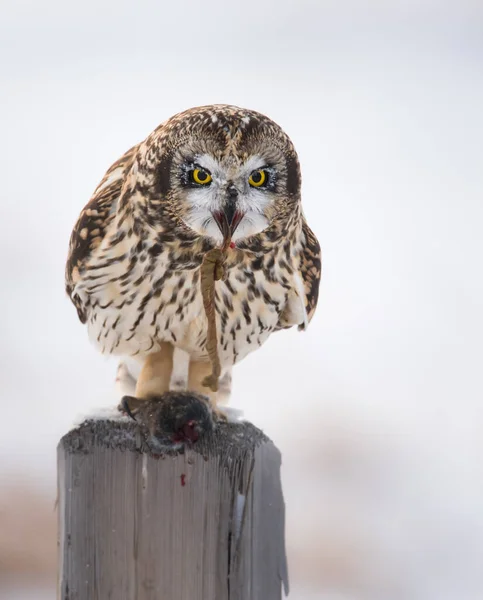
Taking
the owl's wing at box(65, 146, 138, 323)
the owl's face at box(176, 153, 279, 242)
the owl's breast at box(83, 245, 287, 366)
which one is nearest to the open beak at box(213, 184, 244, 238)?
the owl's face at box(176, 153, 279, 242)

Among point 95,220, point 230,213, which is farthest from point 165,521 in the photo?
point 95,220

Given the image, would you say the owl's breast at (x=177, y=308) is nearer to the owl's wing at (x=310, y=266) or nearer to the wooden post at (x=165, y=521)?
the owl's wing at (x=310, y=266)

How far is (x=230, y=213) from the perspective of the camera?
1025 millimetres

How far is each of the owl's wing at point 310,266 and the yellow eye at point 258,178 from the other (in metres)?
0.34

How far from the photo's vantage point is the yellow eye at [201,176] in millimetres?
1051

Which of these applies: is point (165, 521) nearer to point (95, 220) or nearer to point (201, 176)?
point (201, 176)

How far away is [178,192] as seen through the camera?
3.65 ft

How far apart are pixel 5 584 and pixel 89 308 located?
134 centimetres

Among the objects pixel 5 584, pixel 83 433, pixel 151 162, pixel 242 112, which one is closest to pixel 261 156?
pixel 242 112

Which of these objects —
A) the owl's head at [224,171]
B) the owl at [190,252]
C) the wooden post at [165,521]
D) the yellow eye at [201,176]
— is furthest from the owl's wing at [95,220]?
the wooden post at [165,521]

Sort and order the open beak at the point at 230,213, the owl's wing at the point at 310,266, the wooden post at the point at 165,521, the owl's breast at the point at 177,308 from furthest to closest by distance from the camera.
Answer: the owl's wing at the point at 310,266
the owl's breast at the point at 177,308
the open beak at the point at 230,213
the wooden post at the point at 165,521

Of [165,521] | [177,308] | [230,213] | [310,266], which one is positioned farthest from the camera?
[310,266]

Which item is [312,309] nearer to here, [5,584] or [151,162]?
[151,162]

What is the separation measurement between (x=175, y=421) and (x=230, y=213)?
29cm
